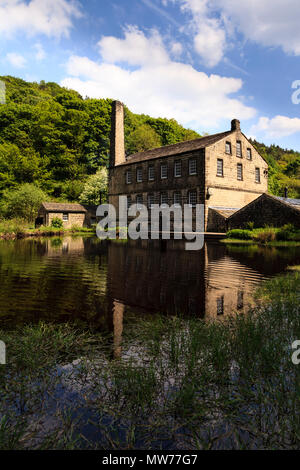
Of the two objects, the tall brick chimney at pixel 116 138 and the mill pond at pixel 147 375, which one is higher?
the tall brick chimney at pixel 116 138

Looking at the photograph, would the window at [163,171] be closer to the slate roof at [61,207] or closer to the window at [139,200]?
the window at [139,200]

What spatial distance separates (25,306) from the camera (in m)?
5.96

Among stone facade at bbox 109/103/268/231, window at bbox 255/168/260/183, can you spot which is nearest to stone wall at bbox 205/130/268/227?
stone facade at bbox 109/103/268/231

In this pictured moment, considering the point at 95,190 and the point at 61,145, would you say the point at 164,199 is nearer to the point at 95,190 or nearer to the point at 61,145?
the point at 95,190

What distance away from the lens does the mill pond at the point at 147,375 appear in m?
2.31

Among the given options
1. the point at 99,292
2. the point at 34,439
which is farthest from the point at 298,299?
the point at 34,439

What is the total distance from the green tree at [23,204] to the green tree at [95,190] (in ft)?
26.0

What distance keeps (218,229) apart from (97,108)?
45.8 m

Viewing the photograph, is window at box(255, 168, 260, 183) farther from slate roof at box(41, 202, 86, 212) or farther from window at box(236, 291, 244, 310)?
window at box(236, 291, 244, 310)

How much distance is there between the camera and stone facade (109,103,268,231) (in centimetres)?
3175

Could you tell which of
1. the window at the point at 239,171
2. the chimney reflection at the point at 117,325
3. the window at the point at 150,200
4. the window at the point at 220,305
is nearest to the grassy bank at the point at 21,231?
the window at the point at 150,200

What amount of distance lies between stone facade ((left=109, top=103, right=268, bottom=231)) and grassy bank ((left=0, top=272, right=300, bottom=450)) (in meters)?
27.1

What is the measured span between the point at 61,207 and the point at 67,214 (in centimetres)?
168

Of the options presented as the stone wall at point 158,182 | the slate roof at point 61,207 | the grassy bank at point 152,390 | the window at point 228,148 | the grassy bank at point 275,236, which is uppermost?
the window at point 228,148
